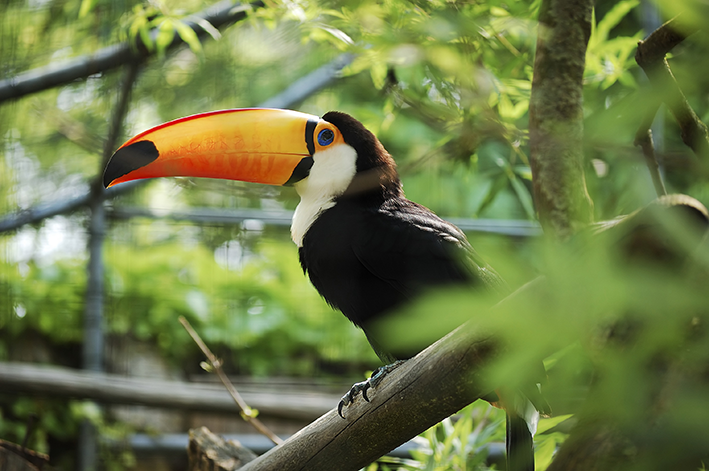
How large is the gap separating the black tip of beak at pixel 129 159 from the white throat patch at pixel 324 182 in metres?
0.33

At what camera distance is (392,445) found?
792 mm

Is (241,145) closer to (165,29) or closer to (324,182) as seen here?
(324,182)

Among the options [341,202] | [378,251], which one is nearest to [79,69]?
[341,202]

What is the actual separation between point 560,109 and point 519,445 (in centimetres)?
56

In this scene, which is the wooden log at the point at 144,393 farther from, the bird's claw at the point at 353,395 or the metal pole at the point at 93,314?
the bird's claw at the point at 353,395

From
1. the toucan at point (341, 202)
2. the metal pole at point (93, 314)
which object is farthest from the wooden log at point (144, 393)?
the toucan at point (341, 202)

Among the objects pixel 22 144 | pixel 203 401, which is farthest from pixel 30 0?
pixel 203 401

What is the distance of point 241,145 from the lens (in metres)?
1.22

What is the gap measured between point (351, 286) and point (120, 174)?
53 cm

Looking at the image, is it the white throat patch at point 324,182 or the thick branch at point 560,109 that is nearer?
the thick branch at point 560,109

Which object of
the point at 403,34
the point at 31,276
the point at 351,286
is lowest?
the point at 31,276

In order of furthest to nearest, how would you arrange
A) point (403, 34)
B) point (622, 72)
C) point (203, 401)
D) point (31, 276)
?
point (31, 276), point (203, 401), point (622, 72), point (403, 34)

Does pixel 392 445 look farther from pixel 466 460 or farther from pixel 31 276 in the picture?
pixel 31 276

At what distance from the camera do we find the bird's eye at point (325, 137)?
1.22 metres
